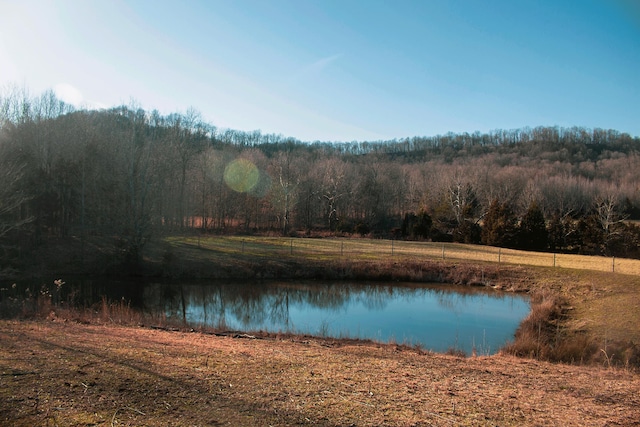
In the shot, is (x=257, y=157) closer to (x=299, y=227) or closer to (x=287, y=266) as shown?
(x=299, y=227)

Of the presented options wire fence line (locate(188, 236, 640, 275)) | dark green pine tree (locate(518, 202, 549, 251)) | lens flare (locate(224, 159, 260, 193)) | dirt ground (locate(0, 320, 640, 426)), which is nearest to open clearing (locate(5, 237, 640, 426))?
dirt ground (locate(0, 320, 640, 426))

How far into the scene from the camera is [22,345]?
7.86 meters

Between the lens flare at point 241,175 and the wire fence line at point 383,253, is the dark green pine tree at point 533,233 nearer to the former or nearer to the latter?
the wire fence line at point 383,253

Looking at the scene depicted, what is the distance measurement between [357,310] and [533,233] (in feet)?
105

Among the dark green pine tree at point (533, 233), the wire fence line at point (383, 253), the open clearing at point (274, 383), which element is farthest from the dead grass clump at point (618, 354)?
the dark green pine tree at point (533, 233)

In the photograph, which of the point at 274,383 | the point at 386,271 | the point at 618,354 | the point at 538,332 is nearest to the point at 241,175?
the point at 386,271

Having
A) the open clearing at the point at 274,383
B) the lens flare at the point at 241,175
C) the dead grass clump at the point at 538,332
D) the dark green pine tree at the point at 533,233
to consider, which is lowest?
the dead grass clump at the point at 538,332

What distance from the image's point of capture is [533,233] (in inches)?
1759

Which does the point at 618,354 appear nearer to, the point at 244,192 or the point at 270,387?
the point at 270,387

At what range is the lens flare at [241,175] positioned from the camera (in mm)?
57000

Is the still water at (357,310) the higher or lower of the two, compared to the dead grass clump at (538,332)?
lower

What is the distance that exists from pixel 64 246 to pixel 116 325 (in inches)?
932

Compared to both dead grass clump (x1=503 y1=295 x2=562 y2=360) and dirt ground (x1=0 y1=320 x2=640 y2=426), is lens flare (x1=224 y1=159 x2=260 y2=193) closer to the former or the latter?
dead grass clump (x1=503 y1=295 x2=562 y2=360)

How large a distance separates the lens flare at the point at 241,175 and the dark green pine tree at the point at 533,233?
3455 centimetres
